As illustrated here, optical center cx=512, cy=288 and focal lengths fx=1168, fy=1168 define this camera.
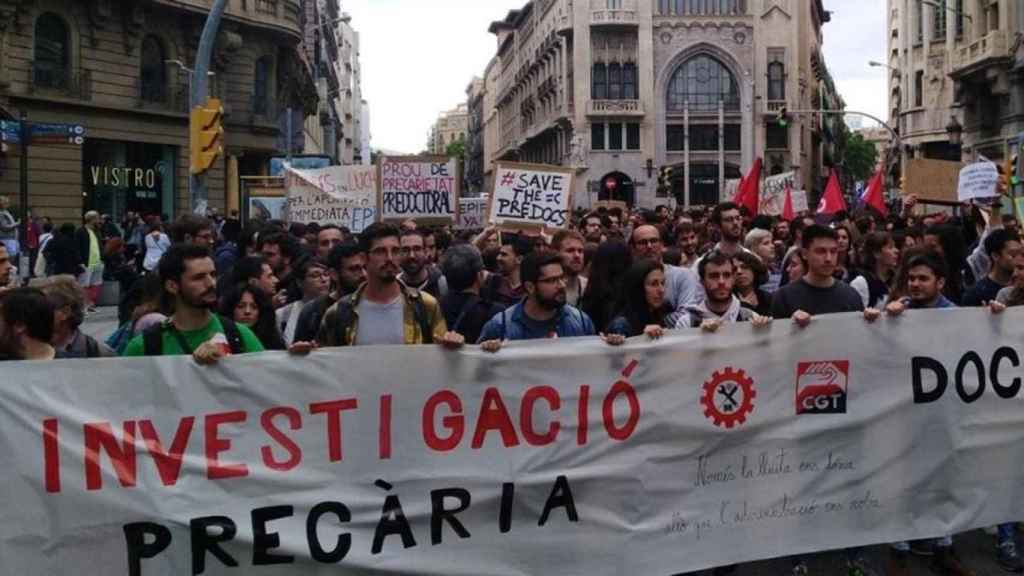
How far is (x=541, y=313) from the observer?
19.0ft

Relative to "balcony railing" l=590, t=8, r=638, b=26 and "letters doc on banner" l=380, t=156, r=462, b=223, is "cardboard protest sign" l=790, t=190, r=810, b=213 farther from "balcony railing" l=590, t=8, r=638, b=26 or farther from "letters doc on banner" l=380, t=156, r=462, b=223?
"balcony railing" l=590, t=8, r=638, b=26

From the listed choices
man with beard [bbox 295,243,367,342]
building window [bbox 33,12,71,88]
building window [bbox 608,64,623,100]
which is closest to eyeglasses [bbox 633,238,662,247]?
man with beard [bbox 295,243,367,342]

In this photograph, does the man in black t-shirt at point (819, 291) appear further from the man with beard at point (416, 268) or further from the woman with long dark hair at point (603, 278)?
the man with beard at point (416, 268)

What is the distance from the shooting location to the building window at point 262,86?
41.0 metres

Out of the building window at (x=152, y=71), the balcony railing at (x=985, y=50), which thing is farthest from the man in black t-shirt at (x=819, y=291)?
the balcony railing at (x=985, y=50)

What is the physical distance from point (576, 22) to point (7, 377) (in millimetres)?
62812

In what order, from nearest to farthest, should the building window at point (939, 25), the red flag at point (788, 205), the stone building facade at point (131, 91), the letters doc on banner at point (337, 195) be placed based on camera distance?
the letters doc on banner at point (337, 195) → the red flag at point (788, 205) → the stone building facade at point (131, 91) → the building window at point (939, 25)

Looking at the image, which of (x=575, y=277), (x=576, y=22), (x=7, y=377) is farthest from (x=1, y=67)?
(x=576, y=22)

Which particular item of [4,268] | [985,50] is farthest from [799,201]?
[985,50]

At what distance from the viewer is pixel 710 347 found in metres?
5.54

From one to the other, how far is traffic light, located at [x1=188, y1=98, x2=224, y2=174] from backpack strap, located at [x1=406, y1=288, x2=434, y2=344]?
7.81 meters

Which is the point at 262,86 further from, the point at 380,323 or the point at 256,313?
the point at 380,323

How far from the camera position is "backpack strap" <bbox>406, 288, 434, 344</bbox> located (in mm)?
5668

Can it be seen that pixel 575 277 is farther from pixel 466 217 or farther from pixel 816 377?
pixel 466 217
